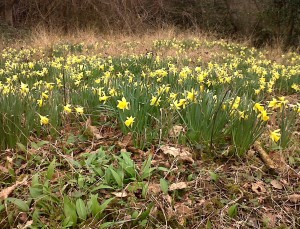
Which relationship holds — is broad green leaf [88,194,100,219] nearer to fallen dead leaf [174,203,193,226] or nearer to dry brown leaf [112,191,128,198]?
dry brown leaf [112,191,128,198]

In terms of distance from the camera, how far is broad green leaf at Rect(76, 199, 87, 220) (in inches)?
66.6

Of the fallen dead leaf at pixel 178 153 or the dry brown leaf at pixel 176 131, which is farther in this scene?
the dry brown leaf at pixel 176 131

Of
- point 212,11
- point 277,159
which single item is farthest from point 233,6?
point 277,159

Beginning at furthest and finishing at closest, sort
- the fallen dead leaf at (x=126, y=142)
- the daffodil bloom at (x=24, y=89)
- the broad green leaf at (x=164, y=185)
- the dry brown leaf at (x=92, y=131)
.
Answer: the daffodil bloom at (x=24, y=89), the dry brown leaf at (x=92, y=131), the fallen dead leaf at (x=126, y=142), the broad green leaf at (x=164, y=185)

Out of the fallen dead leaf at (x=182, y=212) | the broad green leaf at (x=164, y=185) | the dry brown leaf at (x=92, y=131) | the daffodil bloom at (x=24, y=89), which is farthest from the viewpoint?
the daffodil bloom at (x=24, y=89)

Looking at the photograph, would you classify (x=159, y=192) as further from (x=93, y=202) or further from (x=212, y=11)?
(x=212, y=11)

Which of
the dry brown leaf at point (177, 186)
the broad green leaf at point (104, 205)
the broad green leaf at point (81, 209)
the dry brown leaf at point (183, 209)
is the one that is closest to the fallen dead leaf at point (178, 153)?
the dry brown leaf at point (177, 186)

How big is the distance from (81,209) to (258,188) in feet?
3.67

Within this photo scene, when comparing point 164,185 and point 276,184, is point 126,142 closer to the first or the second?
point 164,185

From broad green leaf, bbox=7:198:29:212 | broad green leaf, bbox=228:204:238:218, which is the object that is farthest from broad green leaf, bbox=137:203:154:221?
broad green leaf, bbox=7:198:29:212

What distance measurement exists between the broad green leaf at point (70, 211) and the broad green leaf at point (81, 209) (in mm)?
20

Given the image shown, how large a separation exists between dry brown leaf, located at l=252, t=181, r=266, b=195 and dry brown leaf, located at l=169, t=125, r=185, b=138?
63 cm

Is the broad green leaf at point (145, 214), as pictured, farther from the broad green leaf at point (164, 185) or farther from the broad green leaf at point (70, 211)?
the broad green leaf at point (70, 211)

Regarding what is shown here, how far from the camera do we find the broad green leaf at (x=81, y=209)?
Result: 1.69 m
